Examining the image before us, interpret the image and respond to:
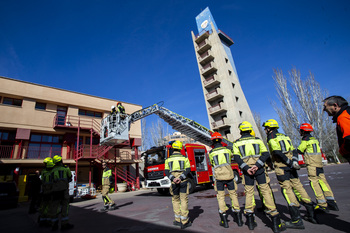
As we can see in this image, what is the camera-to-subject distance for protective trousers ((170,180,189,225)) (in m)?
3.94

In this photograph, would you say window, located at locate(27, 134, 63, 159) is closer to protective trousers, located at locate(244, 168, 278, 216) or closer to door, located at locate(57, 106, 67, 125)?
door, located at locate(57, 106, 67, 125)

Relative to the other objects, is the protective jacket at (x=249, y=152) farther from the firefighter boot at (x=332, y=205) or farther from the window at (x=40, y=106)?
the window at (x=40, y=106)

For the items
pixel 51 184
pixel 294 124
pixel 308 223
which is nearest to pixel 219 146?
pixel 308 223

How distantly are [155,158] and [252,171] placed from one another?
727cm

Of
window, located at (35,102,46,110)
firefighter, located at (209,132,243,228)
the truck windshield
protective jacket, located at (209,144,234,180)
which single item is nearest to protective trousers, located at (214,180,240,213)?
firefighter, located at (209,132,243,228)

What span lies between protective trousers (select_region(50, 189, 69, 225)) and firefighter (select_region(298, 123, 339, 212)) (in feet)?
19.7

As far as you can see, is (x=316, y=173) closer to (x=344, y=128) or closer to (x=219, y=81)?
(x=344, y=128)

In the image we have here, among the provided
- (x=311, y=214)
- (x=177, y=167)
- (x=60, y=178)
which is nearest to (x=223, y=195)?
(x=177, y=167)

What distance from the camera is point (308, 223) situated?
3416mm

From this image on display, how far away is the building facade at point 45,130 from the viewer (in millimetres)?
14719

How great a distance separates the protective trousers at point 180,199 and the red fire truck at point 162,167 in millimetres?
5075

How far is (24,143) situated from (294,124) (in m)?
32.5

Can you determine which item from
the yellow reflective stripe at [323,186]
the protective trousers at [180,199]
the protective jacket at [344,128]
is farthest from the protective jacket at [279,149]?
the protective trousers at [180,199]

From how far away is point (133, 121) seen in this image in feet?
50.2
